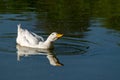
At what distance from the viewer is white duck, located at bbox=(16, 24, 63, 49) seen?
63.5 feet

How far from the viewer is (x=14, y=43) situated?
67.2 feet

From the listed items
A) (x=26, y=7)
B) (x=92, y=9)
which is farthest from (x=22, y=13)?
(x=92, y=9)

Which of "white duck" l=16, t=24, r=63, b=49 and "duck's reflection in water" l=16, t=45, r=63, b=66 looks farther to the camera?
"white duck" l=16, t=24, r=63, b=49

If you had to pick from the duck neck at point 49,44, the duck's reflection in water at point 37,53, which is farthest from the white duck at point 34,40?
the duck's reflection in water at point 37,53

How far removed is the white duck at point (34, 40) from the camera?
762 inches

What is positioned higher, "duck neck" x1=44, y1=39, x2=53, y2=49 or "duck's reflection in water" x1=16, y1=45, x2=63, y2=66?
"duck neck" x1=44, y1=39, x2=53, y2=49

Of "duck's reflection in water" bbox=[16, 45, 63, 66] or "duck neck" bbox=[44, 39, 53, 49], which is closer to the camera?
"duck's reflection in water" bbox=[16, 45, 63, 66]

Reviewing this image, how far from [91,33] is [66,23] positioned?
9.15ft

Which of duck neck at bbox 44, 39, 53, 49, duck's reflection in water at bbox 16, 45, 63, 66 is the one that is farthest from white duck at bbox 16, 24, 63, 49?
duck's reflection in water at bbox 16, 45, 63, 66

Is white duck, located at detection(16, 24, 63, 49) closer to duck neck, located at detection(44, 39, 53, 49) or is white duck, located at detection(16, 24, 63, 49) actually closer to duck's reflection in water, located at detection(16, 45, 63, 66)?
duck neck, located at detection(44, 39, 53, 49)

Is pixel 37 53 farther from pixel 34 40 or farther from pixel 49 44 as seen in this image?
pixel 34 40

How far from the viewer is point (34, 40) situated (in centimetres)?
1977

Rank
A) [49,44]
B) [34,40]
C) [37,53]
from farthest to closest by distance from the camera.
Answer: [34,40] < [49,44] < [37,53]

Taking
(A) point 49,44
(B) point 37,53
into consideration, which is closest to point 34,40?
(A) point 49,44
